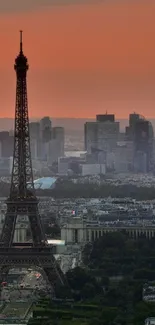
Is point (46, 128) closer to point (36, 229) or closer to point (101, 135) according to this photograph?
point (101, 135)

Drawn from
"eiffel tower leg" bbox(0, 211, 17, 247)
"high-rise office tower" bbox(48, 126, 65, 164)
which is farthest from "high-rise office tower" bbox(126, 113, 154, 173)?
"eiffel tower leg" bbox(0, 211, 17, 247)

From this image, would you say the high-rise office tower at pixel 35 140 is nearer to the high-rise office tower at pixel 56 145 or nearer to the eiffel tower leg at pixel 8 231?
the high-rise office tower at pixel 56 145

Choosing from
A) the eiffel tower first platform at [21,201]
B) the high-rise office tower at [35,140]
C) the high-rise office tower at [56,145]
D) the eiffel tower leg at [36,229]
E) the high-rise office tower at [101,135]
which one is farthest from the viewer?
the high-rise office tower at [101,135]

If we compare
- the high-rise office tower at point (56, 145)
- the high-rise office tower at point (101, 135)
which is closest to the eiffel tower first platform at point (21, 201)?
the high-rise office tower at point (56, 145)

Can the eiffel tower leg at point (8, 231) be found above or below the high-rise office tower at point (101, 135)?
below

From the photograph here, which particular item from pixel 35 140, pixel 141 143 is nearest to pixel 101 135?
pixel 141 143

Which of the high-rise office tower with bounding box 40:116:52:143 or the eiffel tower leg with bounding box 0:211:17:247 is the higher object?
the high-rise office tower with bounding box 40:116:52:143

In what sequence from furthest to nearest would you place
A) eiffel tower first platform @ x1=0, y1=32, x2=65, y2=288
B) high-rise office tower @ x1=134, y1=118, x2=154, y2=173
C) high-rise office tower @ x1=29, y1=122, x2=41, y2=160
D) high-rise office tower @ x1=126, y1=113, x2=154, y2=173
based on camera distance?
high-rise office tower @ x1=29, y1=122, x2=41, y2=160
high-rise office tower @ x1=126, y1=113, x2=154, y2=173
high-rise office tower @ x1=134, y1=118, x2=154, y2=173
eiffel tower first platform @ x1=0, y1=32, x2=65, y2=288

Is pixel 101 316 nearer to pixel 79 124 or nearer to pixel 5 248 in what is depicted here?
pixel 5 248

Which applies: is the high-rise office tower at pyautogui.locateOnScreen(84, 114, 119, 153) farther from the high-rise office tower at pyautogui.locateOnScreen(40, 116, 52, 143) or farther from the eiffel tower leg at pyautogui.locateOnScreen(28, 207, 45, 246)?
the eiffel tower leg at pyautogui.locateOnScreen(28, 207, 45, 246)
